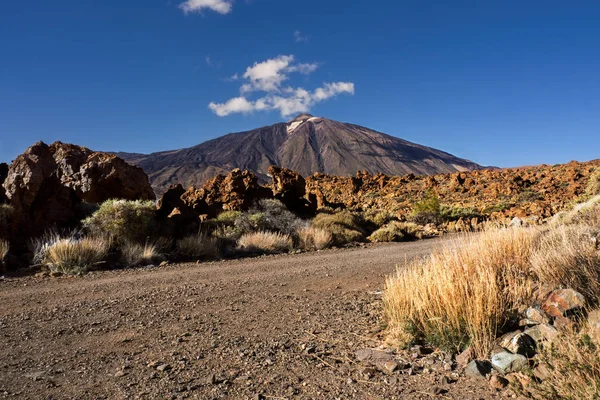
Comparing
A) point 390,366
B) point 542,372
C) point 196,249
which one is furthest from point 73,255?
point 542,372

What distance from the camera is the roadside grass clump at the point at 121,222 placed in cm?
943

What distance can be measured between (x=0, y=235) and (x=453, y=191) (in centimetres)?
2931

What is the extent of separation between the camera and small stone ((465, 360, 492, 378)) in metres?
2.99

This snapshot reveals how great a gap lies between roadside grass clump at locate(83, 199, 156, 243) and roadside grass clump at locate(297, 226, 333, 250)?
4096mm

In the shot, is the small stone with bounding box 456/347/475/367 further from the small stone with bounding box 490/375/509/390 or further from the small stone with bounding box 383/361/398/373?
the small stone with bounding box 383/361/398/373

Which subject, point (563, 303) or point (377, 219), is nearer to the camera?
point (563, 303)

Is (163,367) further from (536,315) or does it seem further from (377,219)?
(377,219)

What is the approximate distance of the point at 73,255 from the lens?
7836mm

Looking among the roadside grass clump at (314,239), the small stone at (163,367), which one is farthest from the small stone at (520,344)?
the roadside grass clump at (314,239)

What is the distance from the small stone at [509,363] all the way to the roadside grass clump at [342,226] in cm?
931

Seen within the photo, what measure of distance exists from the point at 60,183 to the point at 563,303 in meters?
11.2

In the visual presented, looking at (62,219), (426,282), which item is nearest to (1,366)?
Answer: (426,282)

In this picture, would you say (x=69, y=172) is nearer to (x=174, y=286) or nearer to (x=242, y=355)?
(x=174, y=286)

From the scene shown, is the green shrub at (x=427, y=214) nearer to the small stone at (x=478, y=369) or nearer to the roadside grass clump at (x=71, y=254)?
the roadside grass clump at (x=71, y=254)
